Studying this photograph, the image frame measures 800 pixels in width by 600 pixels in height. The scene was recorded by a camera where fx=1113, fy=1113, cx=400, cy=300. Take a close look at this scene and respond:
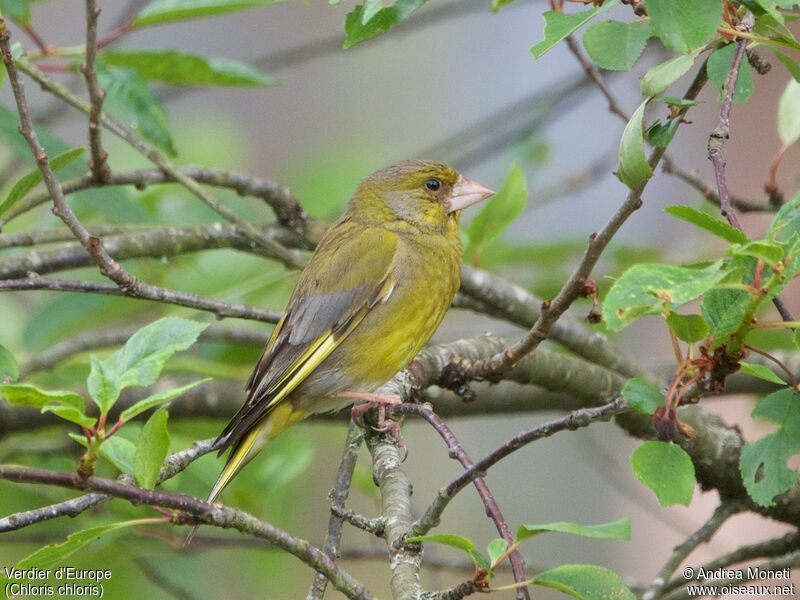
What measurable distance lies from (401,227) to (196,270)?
2.86ft

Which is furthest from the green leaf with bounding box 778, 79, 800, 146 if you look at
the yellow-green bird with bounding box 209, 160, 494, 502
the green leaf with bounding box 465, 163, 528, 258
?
the yellow-green bird with bounding box 209, 160, 494, 502

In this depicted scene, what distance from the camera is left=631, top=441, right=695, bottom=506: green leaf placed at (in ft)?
6.86

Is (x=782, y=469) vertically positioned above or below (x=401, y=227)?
below

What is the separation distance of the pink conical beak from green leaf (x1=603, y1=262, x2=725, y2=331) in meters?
2.72

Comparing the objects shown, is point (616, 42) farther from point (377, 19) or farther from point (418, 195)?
point (418, 195)

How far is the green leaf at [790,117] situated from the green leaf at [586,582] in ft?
6.00

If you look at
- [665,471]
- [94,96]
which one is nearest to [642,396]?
[665,471]

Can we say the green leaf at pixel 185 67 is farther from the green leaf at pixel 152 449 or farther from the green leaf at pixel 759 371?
the green leaf at pixel 759 371

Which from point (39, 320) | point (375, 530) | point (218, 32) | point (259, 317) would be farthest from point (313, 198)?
point (218, 32)

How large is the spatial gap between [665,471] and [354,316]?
219 centimetres

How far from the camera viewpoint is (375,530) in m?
2.65

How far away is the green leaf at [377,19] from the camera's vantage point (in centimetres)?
244

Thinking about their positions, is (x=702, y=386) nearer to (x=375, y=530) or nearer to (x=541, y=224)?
(x=375, y=530)

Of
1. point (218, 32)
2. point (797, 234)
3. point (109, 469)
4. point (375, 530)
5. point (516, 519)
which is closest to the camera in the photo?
point (797, 234)
